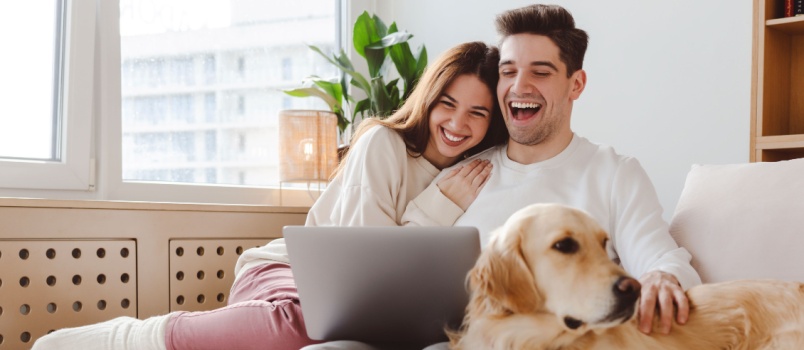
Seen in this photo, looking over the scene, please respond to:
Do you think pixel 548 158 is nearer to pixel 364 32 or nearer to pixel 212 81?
pixel 364 32

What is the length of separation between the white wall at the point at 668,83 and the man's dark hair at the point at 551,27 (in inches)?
37.2

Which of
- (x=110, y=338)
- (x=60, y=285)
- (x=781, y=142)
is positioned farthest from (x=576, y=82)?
(x=60, y=285)

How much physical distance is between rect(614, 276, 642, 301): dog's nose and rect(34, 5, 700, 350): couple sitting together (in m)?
0.54

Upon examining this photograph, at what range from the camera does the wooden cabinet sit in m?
2.40

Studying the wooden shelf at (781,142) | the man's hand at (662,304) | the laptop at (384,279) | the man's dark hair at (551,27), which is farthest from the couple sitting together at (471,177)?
the wooden shelf at (781,142)

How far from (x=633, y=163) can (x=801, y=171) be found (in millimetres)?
374

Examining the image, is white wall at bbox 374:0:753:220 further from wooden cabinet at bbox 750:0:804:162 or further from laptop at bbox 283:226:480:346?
laptop at bbox 283:226:480:346

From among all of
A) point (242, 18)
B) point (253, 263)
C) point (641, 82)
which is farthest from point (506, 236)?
point (242, 18)

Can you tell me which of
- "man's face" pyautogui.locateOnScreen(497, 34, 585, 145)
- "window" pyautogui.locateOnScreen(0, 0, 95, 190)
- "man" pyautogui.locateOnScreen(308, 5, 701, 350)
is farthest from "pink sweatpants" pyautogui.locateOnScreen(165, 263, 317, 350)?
"window" pyautogui.locateOnScreen(0, 0, 95, 190)

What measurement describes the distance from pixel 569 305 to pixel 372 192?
96 centimetres

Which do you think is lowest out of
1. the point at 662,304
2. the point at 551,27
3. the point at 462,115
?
the point at 662,304

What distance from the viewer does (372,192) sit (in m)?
2.06

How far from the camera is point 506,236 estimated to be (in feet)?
4.05

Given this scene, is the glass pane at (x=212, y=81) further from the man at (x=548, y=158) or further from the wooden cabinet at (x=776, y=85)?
the wooden cabinet at (x=776, y=85)
